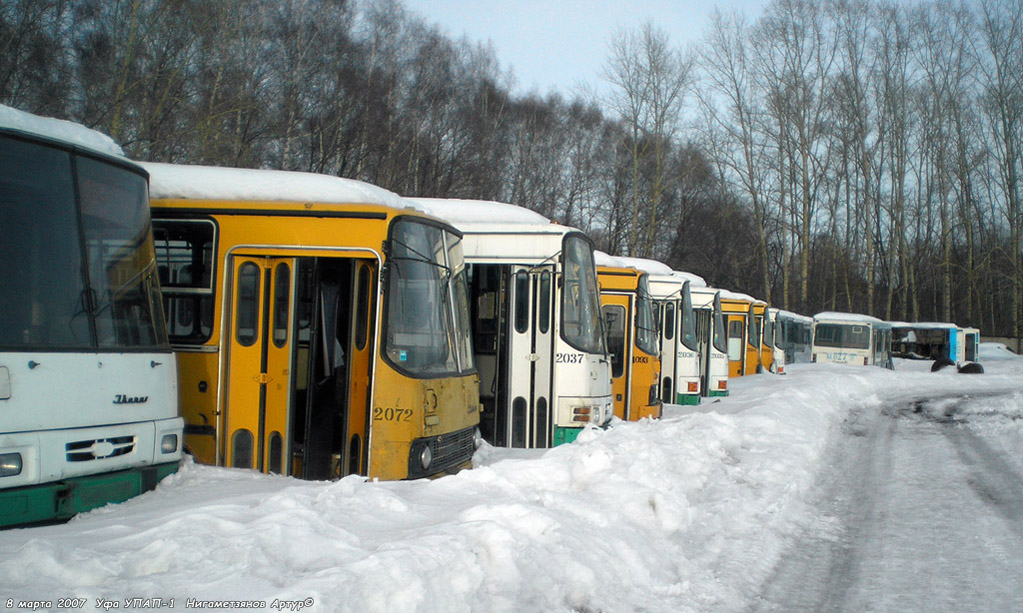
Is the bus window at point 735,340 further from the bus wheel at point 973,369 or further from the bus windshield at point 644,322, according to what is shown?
the bus wheel at point 973,369

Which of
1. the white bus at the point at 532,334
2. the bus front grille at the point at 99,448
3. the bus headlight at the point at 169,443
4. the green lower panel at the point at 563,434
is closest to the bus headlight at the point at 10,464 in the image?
the bus front grille at the point at 99,448

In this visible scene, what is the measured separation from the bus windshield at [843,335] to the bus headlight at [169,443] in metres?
37.1

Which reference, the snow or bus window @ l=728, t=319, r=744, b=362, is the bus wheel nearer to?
the snow

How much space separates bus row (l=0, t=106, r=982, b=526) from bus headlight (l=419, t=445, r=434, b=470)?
2 centimetres

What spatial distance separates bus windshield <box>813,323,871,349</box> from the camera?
38.5 metres

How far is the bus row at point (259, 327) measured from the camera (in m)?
5.45

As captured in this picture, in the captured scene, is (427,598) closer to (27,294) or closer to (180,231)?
(27,294)

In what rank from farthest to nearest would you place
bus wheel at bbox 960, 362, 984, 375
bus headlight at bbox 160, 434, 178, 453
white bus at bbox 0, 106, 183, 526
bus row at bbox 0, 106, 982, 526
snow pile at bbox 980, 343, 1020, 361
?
snow pile at bbox 980, 343, 1020, 361 → bus wheel at bbox 960, 362, 984, 375 → bus headlight at bbox 160, 434, 178, 453 → bus row at bbox 0, 106, 982, 526 → white bus at bbox 0, 106, 183, 526

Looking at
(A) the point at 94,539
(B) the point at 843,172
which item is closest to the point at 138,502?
(A) the point at 94,539

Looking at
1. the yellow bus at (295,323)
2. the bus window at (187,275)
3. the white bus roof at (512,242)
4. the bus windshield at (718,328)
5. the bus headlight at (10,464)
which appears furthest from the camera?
the bus windshield at (718,328)

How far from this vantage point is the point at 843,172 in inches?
2084

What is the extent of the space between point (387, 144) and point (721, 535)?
24.5 meters

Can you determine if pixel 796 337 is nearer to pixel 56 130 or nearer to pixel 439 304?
pixel 439 304

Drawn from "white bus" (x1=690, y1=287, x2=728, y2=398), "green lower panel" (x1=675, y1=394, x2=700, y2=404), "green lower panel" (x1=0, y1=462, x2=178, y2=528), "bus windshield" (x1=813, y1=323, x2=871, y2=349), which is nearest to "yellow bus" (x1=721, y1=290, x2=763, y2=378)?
"white bus" (x1=690, y1=287, x2=728, y2=398)
